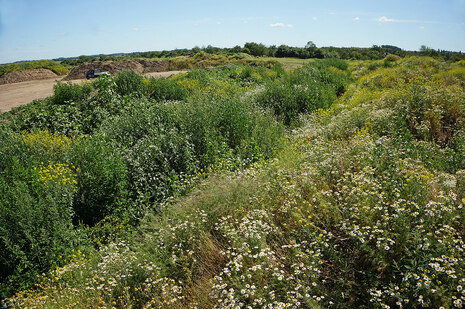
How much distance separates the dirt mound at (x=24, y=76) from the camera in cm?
2027

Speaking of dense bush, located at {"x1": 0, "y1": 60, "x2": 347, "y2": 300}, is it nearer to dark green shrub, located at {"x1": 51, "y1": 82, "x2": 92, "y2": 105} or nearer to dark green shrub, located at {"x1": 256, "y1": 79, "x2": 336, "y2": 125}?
dark green shrub, located at {"x1": 51, "y1": 82, "x2": 92, "y2": 105}

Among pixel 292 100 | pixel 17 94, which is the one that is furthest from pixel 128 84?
pixel 17 94

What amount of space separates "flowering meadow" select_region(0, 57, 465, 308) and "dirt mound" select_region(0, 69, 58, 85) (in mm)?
18154

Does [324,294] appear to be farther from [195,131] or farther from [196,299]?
[195,131]

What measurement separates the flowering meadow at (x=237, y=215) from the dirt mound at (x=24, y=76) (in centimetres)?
1815

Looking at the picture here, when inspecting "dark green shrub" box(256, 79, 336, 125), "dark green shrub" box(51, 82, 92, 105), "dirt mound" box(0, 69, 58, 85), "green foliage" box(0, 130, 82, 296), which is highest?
"dirt mound" box(0, 69, 58, 85)

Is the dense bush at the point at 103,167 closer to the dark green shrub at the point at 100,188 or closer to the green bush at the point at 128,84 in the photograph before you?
the dark green shrub at the point at 100,188

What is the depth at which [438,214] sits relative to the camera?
119 inches

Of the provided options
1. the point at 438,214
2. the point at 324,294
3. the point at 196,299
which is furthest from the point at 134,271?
the point at 438,214

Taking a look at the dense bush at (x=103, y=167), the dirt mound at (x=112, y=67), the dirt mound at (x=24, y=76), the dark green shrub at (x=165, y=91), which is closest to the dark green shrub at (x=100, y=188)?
the dense bush at (x=103, y=167)

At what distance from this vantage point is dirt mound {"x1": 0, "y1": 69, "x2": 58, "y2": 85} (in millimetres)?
20269

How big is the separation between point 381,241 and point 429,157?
11.5ft

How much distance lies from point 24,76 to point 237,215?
80.7 feet

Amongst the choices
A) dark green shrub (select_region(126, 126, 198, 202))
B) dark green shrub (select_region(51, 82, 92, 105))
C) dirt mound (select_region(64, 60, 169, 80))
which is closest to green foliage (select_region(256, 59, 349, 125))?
dark green shrub (select_region(126, 126, 198, 202))
